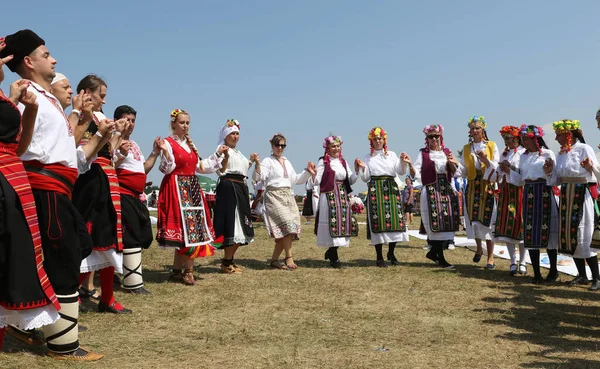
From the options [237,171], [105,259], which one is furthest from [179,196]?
[105,259]

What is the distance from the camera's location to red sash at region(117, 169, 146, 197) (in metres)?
5.95

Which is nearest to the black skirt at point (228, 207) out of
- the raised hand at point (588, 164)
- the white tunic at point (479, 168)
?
the white tunic at point (479, 168)

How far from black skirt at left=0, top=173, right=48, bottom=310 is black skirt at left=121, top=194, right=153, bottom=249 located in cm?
252

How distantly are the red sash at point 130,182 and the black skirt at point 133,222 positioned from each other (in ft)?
0.25

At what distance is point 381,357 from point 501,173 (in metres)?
4.95

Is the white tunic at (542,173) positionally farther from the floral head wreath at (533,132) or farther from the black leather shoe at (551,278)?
the black leather shoe at (551,278)

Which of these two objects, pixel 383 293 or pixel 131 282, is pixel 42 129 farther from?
pixel 383 293

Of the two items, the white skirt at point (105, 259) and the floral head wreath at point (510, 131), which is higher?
the floral head wreath at point (510, 131)

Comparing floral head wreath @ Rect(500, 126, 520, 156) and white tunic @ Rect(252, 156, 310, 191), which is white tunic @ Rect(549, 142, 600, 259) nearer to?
floral head wreath @ Rect(500, 126, 520, 156)

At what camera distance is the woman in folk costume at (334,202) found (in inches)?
350

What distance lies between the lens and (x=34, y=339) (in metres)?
4.17

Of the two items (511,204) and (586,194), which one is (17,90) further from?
(511,204)

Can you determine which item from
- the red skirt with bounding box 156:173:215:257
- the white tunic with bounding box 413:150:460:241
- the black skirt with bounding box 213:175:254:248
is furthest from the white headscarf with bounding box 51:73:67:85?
the white tunic with bounding box 413:150:460:241

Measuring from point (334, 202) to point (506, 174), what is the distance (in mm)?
2573
